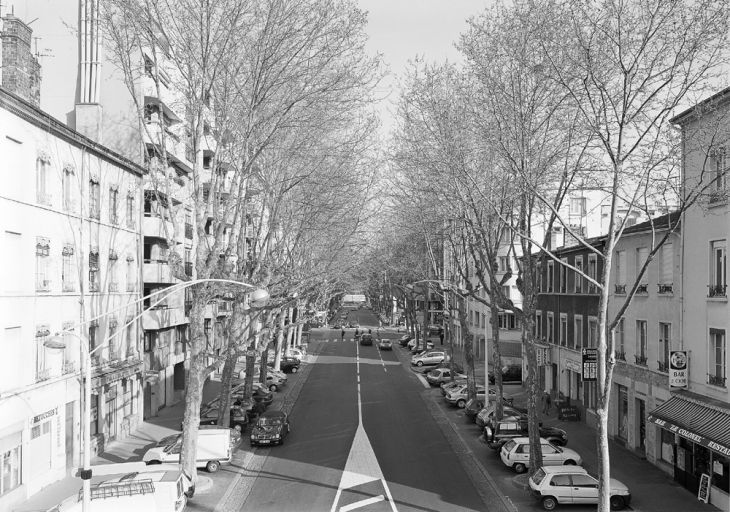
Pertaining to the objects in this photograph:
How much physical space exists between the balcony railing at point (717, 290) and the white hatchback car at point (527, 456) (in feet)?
27.8

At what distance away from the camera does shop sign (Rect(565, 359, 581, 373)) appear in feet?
135

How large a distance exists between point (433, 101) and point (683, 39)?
41.4 feet

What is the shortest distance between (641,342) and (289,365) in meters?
37.0

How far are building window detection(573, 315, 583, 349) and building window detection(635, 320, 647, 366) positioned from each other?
8.28 m

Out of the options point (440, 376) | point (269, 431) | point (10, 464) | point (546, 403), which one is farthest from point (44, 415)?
point (440, 376)

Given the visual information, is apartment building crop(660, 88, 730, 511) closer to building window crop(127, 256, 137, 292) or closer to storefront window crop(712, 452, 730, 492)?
storefront window crop(712, 452, 730, 492)

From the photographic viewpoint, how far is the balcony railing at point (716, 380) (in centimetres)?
2404

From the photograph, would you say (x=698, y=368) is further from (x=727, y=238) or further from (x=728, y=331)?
(x=727, y=238)

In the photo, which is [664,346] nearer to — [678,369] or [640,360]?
[640,360]

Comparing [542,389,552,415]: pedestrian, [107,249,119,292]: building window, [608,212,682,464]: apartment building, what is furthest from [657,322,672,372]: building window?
[107,249,119,292]: building window

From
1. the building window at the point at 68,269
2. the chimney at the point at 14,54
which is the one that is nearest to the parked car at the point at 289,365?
the building window at the point at 68,269

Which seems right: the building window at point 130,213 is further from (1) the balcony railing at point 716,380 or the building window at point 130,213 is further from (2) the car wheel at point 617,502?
(1) the balcony railing at point 716,380

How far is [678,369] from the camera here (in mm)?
26719

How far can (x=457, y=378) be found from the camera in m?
53.6
